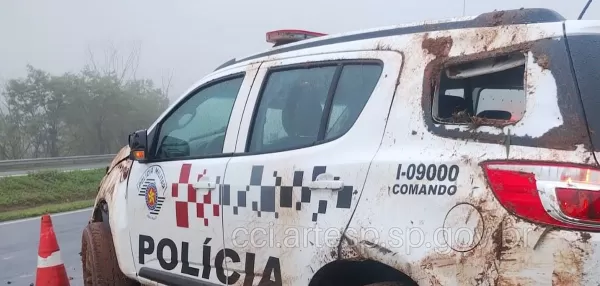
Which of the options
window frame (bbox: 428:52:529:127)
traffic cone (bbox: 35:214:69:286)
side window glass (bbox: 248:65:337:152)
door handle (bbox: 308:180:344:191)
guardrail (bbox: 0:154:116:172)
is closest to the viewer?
window frame (bbox: 428:52:529:127)

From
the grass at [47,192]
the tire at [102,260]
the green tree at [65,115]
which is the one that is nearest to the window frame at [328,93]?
the tire at [102,260]

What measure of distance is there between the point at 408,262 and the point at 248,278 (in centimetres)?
98

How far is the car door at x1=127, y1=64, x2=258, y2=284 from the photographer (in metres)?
3.18

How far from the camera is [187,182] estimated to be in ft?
11.0

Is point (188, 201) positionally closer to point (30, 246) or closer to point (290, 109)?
point (290, 109)

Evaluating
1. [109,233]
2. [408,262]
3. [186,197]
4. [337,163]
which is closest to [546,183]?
[408,262]

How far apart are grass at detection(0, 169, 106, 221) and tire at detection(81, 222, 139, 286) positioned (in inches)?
303

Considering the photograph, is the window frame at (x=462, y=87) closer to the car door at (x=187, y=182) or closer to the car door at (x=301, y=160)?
the car door at (x=301, y=160)

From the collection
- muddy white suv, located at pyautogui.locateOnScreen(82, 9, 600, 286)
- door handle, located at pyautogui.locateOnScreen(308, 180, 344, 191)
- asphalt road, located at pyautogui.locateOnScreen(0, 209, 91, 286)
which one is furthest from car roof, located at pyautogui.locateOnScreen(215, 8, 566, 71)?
asphalt road, located at pyautogui.locateOnScreen(0, 209, 91, 286)

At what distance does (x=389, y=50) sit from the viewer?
8.39 ft

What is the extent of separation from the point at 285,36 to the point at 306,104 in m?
0.60

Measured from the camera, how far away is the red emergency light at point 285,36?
11.0ft

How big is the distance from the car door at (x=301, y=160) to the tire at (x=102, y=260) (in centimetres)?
149

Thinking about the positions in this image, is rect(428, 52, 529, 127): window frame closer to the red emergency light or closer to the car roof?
the car roof
